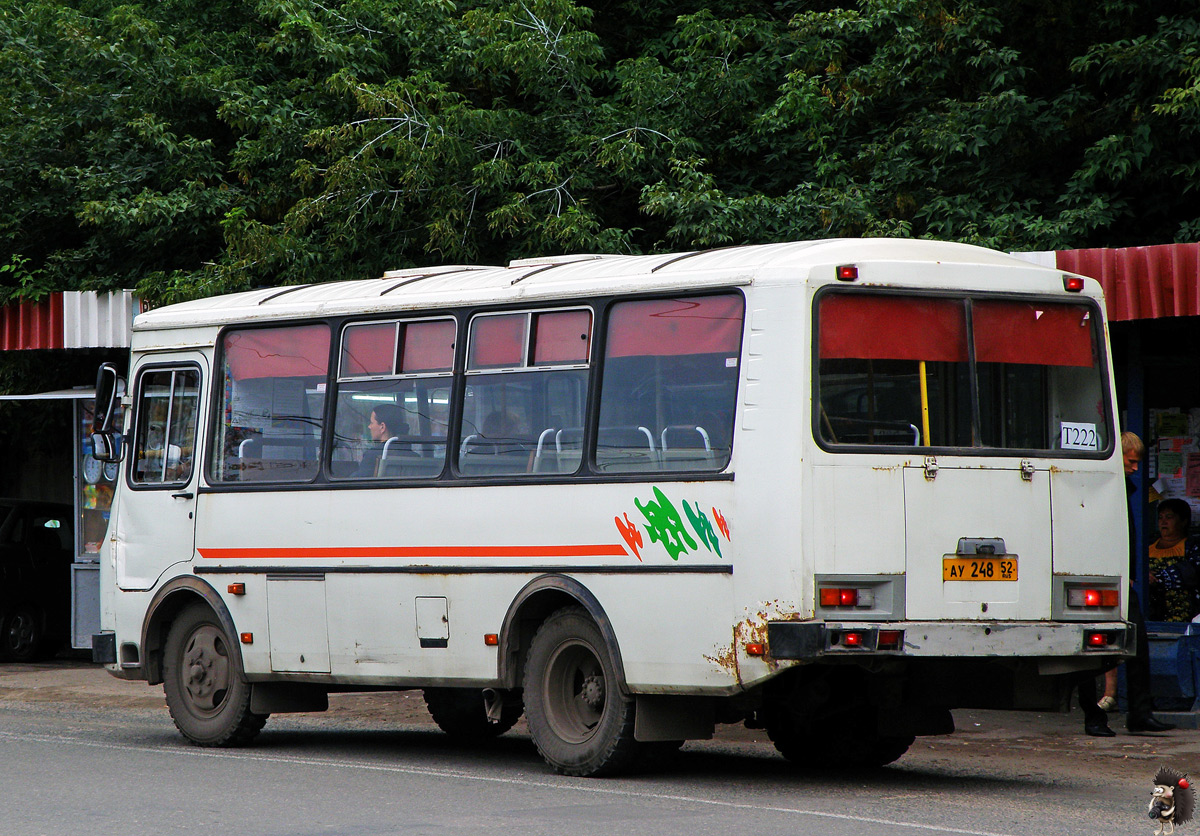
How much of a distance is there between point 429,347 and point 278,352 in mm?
1352

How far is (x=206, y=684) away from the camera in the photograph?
37.7ft

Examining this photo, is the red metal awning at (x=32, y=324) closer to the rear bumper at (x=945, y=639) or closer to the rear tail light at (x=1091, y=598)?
the rear bumper at (x=945, y=639)

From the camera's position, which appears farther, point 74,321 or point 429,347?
point 74,321

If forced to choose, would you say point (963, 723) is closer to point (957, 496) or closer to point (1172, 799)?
point (957, 496)

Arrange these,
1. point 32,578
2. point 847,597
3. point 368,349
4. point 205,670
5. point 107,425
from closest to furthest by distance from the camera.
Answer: point 847,597
point 368,349
point 205,670
point 107,425
point 32,578

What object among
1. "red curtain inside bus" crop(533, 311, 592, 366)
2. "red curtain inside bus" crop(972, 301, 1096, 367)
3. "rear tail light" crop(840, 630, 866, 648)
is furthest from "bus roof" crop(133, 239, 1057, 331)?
"rear tail light" crop(840, 630, 866, 648)

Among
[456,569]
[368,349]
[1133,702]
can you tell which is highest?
[368,349]

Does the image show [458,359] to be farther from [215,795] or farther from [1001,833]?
[1001,833]

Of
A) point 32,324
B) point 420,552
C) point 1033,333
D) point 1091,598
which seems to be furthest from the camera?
point 32,324

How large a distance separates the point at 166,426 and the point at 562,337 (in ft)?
11.7

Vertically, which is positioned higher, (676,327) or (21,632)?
(676,327)

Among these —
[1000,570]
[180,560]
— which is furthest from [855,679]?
[180,560]

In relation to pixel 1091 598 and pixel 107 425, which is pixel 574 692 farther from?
pixel 107 425

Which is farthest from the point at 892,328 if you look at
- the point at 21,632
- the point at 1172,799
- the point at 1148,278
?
the point at 21,632
